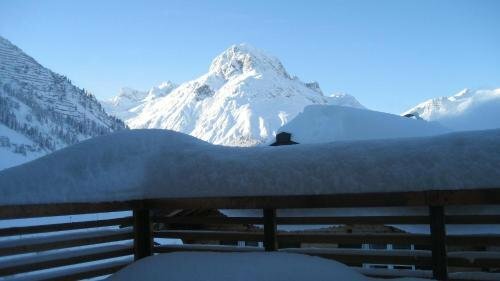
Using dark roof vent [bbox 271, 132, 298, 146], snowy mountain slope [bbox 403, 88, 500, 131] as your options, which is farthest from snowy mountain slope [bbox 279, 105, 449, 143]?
snowy mountain slope [bbox 403, 88, 500, 131]

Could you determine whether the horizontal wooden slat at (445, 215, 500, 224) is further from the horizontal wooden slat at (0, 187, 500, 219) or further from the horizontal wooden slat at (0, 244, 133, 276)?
the horizontal wooden slat at (0, 244, 133, 276)

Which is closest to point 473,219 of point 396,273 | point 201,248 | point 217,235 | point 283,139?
point 396,273

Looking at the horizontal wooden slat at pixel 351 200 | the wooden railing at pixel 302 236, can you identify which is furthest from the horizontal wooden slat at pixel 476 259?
the horizontal wooden slat at pixel 351 200

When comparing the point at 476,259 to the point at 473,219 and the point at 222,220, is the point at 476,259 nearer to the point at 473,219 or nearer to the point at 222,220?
the point at 473,219

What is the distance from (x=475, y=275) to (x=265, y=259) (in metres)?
1.83

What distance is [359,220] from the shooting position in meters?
4.77

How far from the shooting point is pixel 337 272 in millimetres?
3715

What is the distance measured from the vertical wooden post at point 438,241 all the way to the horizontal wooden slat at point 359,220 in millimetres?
145

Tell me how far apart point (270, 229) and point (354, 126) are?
15064 mm

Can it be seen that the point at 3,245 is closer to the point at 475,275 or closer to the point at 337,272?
the point at 337,272

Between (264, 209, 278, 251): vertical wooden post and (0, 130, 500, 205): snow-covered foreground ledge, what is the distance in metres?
0.40

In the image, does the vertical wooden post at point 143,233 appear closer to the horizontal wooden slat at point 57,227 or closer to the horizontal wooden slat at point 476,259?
the horizontal wooden slat at point 57,227

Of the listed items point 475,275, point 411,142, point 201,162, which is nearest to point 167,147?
point 201,162

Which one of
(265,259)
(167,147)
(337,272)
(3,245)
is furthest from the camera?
(167,147)
